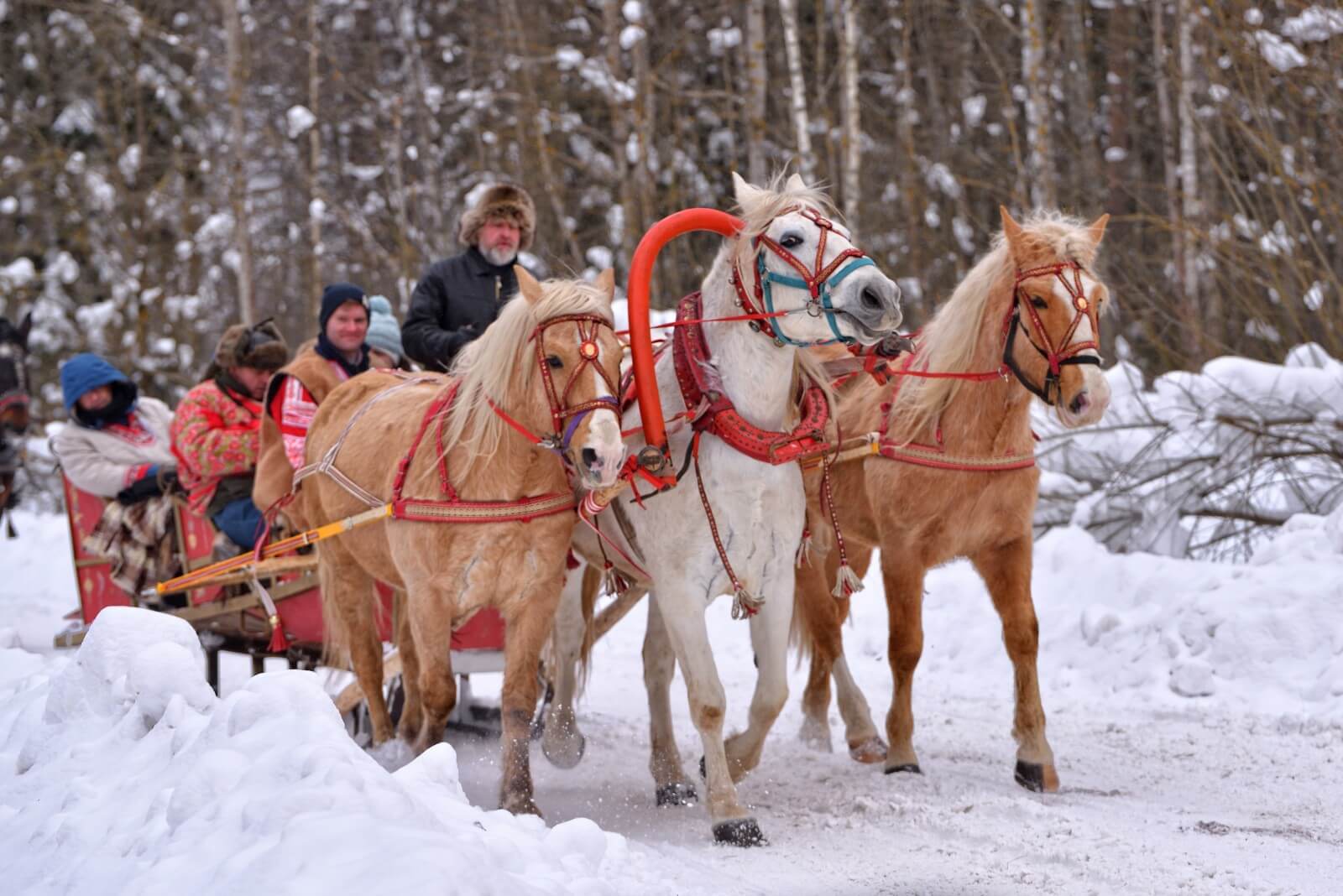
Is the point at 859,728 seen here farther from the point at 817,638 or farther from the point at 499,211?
the point at 499,211

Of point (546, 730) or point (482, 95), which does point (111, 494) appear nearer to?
point (546, 730)

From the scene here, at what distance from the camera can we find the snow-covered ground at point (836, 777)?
2822mm

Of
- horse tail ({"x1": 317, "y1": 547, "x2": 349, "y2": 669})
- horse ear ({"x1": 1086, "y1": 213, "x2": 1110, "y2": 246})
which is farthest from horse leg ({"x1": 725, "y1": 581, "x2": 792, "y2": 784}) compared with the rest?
horse tail ({"x1": 317, "y1": 547, "x2": 349, "y2": 669})

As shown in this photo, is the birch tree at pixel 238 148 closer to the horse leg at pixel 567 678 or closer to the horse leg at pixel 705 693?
the horse leg at pixel 567 678

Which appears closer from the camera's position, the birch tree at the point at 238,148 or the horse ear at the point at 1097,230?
the horse ear at the point at 1097,230

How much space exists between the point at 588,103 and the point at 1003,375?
16.1m

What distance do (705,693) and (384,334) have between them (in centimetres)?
421

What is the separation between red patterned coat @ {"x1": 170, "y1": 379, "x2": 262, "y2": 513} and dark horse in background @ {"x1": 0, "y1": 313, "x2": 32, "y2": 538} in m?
6.07

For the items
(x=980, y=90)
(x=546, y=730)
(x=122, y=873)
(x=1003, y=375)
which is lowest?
(x=546, y=730)

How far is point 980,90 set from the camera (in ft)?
67.5

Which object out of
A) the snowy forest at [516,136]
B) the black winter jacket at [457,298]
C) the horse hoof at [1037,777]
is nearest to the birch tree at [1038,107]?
the snowy forest at [516,136]

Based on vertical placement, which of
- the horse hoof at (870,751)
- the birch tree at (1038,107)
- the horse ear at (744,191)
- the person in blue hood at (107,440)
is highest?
the birch tree at (1038,107)

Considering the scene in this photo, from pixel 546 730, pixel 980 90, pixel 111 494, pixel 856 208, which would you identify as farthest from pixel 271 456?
pixel 980 90

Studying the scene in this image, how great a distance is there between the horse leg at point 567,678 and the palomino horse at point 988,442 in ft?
3.56
